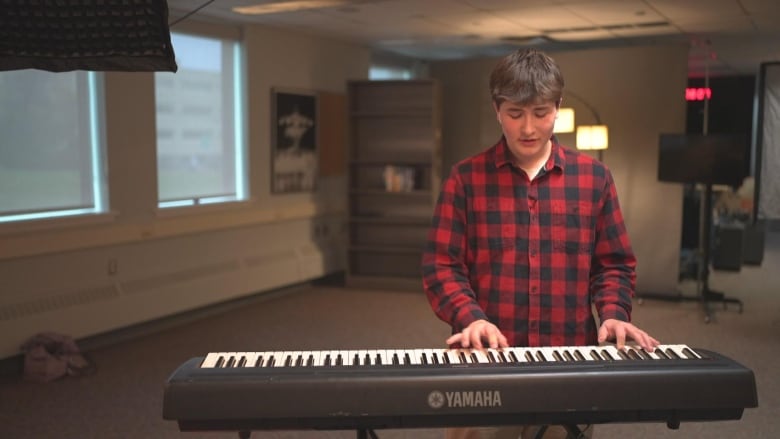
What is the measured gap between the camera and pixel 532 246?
5.70 feet

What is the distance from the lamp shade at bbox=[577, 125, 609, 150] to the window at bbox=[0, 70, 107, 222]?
13.2ft

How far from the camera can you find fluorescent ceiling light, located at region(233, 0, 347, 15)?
5.41 meters

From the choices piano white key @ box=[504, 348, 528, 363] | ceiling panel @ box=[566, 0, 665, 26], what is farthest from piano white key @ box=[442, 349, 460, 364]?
ceiling panel @ box=[566, 0, 665, 26]

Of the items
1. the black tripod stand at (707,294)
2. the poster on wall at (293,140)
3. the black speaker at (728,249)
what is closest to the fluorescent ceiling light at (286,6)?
the poster on wall at (293,140)

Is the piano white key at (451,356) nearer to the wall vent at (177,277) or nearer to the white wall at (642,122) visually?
the wall vent at (177,277)

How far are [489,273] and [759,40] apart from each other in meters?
7.18

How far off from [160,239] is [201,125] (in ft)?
3.68

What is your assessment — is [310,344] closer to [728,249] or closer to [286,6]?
[286,6]

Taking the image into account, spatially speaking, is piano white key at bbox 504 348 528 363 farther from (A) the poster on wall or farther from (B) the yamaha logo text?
(A) the poster on wall

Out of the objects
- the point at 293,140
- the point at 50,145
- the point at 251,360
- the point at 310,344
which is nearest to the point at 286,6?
the point at 293,140

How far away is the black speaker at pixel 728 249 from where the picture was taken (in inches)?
325

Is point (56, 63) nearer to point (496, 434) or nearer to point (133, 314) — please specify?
point (496, 434)

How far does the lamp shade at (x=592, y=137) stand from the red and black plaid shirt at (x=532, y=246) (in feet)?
16.0

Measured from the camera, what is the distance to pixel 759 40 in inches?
299
